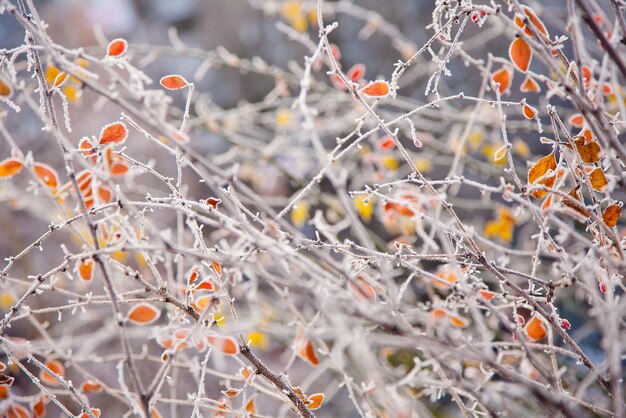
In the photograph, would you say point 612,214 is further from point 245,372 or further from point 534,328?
point 245,372

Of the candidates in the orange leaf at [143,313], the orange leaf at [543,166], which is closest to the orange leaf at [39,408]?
the orange leaf at [143,313]

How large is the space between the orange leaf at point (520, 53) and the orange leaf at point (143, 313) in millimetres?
700

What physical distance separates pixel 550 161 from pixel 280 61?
6.49m

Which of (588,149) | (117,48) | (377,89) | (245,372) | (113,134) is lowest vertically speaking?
(245,372)

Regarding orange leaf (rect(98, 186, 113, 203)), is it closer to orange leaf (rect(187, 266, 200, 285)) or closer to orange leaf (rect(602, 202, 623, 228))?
orange leaf (rect(187, 266, 200, 285))

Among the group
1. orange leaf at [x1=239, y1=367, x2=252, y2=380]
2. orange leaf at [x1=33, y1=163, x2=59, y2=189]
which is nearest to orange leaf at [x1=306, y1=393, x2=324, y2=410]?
orange leaf at [x1=239, y1=367, x2=252, y2=380]

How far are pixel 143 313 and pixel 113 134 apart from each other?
0.30 metres

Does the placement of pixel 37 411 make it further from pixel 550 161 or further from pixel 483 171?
pixel 483 171

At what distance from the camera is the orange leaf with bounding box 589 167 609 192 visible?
767 mm

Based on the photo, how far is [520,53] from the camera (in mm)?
789

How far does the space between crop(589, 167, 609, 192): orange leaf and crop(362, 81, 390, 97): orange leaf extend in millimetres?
329

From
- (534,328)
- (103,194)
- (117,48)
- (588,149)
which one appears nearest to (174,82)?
(117,48)

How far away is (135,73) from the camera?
73 centimetres

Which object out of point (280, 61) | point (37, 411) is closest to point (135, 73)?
point (37, 411)
